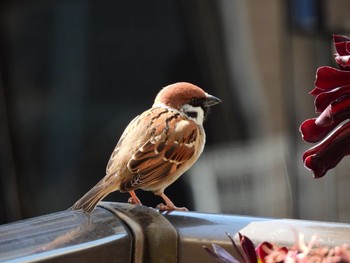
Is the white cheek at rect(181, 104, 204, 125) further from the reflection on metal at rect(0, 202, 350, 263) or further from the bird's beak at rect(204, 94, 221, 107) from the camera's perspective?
the reflection on metal at rect(0, 202, 350, 263)

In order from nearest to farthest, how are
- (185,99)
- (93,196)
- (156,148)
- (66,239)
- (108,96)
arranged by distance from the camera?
(66,239) < (93,196) < (156,148) < (185,99) < (108,96)

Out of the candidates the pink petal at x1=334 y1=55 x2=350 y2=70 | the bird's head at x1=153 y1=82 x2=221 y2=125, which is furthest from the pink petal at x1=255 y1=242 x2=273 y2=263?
the bird's head at x1=153 y1=82 x2=221 y2=125

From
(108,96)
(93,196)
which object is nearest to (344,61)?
(93,196)

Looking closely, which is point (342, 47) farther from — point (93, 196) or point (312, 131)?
point (93, 196)

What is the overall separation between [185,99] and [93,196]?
2.15 feet

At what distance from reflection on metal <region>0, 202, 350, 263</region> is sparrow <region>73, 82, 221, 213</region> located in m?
0.96

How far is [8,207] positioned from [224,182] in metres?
1.25

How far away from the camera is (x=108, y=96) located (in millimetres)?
4949

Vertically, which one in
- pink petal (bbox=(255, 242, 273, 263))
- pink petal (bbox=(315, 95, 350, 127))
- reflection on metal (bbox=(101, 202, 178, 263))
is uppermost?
pink petal (bbox=(315, 95, 350, 127))

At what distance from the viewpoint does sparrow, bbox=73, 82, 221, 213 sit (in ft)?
8.21

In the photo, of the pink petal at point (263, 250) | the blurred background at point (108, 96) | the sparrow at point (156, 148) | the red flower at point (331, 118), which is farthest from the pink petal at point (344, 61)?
the blurred background at point (108, 96)

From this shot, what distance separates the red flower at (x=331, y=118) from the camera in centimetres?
96

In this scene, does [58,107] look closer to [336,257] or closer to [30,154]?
[30,154]

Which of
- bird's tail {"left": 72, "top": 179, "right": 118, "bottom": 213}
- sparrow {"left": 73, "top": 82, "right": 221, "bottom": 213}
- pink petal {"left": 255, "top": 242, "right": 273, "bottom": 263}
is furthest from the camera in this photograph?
sparrow {"left": 73, "top": 82, "right": 221, "bottom": 213}
